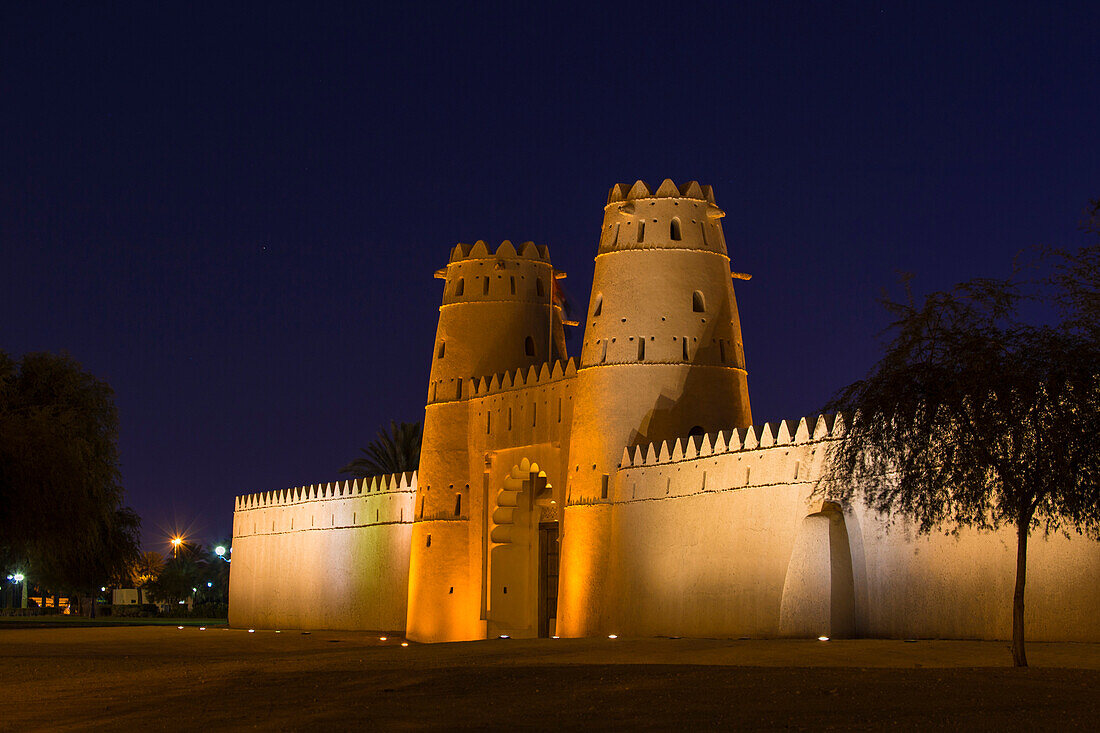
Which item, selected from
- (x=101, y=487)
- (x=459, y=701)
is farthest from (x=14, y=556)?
(x=459, y=701)

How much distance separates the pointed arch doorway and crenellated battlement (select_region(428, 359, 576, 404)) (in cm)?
216

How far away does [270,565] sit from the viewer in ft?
165

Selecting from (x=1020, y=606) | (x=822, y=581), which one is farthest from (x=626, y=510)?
(x=1020, y=606)

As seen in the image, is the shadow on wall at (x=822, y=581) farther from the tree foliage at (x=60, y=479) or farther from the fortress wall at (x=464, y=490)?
the tree foliage at (x=60, y=479)

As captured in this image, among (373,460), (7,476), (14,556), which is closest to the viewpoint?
(7,476)

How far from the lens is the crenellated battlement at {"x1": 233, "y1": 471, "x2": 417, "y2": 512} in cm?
4309

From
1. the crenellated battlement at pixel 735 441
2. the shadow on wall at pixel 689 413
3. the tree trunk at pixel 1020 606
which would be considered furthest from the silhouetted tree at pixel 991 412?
the shadow on wall at pixel 689 413

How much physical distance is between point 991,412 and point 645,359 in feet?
53.5

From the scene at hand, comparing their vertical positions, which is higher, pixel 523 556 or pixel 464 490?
pixel 464 490

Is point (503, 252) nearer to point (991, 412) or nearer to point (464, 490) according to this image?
point (464, 490)

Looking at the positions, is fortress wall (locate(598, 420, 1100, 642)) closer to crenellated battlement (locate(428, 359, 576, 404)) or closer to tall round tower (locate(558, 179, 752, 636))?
tall round tower (locate(558, 179, 752, 636))

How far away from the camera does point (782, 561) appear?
27094 millimetres

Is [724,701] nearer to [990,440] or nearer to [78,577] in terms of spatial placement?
[990,440]

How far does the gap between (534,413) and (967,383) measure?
827 inches
